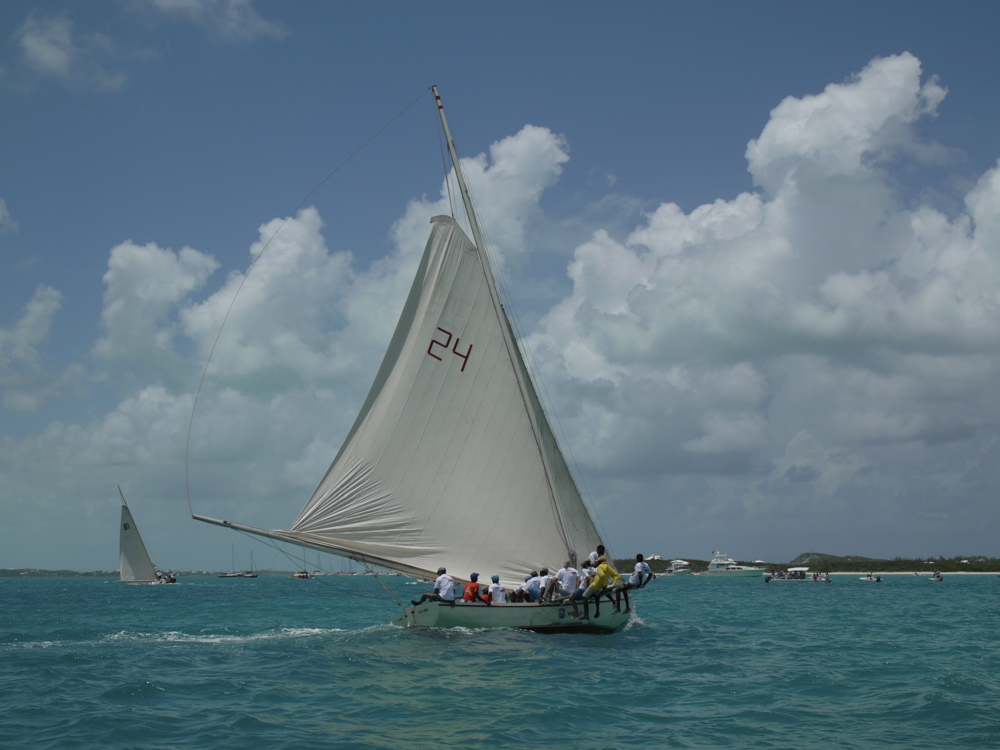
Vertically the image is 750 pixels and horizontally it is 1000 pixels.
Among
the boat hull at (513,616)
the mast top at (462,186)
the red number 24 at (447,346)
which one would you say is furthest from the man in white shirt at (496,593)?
the mast top at (462,186)

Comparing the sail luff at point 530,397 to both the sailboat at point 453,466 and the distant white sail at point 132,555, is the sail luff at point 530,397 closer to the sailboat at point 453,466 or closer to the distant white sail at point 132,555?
the sailboat at point 453,466

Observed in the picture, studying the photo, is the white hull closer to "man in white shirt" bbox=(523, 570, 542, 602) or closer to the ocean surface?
the ocean surface

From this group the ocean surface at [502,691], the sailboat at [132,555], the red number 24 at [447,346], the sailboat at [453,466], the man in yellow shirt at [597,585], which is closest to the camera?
the ocean surface at [502,691]

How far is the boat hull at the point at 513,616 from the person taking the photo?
24.0 metres

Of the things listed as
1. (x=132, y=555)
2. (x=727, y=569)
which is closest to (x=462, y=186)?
(x=132, y=555)

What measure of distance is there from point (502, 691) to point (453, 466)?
9.24 meters

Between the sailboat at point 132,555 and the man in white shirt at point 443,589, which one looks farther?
the sailboat at point 132,555

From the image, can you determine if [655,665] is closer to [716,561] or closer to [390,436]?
[390,436]

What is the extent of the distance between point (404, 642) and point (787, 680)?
1067 cm

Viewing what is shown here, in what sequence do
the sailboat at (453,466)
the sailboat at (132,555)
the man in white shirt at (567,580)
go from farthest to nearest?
the sailboat at (132,555) < the man in white shirt at (567,580) < the sailboat at (453,466)

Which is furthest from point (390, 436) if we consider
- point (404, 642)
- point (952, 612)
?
point (952, 612)

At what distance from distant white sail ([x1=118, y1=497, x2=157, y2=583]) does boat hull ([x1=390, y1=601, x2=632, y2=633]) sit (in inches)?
2926

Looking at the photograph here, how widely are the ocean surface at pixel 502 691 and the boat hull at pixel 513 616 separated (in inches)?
15.2

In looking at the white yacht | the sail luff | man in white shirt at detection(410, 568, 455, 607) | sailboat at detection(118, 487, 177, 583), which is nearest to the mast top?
the sail luff
